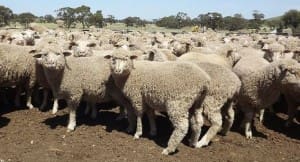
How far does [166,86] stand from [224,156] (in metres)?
1.60

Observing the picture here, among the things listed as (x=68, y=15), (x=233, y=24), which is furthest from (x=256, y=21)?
(x=68, y=15)

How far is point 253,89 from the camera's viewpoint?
7.81 m

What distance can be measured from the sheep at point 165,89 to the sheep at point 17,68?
113 inches

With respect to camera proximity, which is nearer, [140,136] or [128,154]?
[128,154]

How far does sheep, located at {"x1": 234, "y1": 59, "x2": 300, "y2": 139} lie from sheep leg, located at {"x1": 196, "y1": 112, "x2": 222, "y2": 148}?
1222mm

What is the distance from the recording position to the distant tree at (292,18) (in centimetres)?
5741

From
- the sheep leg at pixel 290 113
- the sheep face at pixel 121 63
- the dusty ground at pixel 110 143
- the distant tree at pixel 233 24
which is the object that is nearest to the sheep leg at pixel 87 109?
the dusty ground at pixel 110 143

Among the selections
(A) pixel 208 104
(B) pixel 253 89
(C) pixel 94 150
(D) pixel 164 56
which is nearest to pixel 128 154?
(C) pixel 94 150

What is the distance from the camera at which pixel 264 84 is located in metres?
7.62

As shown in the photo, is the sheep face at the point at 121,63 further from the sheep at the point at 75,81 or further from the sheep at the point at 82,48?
the sheep at the point at 82,48

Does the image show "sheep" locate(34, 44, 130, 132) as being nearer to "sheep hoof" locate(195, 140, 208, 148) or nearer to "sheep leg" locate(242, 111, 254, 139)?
"sheep hoof" locate(195, 140, 208, 148)

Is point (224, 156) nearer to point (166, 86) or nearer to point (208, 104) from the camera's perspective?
point (208, 104)

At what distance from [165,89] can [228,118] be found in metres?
1.74

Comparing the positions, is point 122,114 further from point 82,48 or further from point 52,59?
point 82,48
